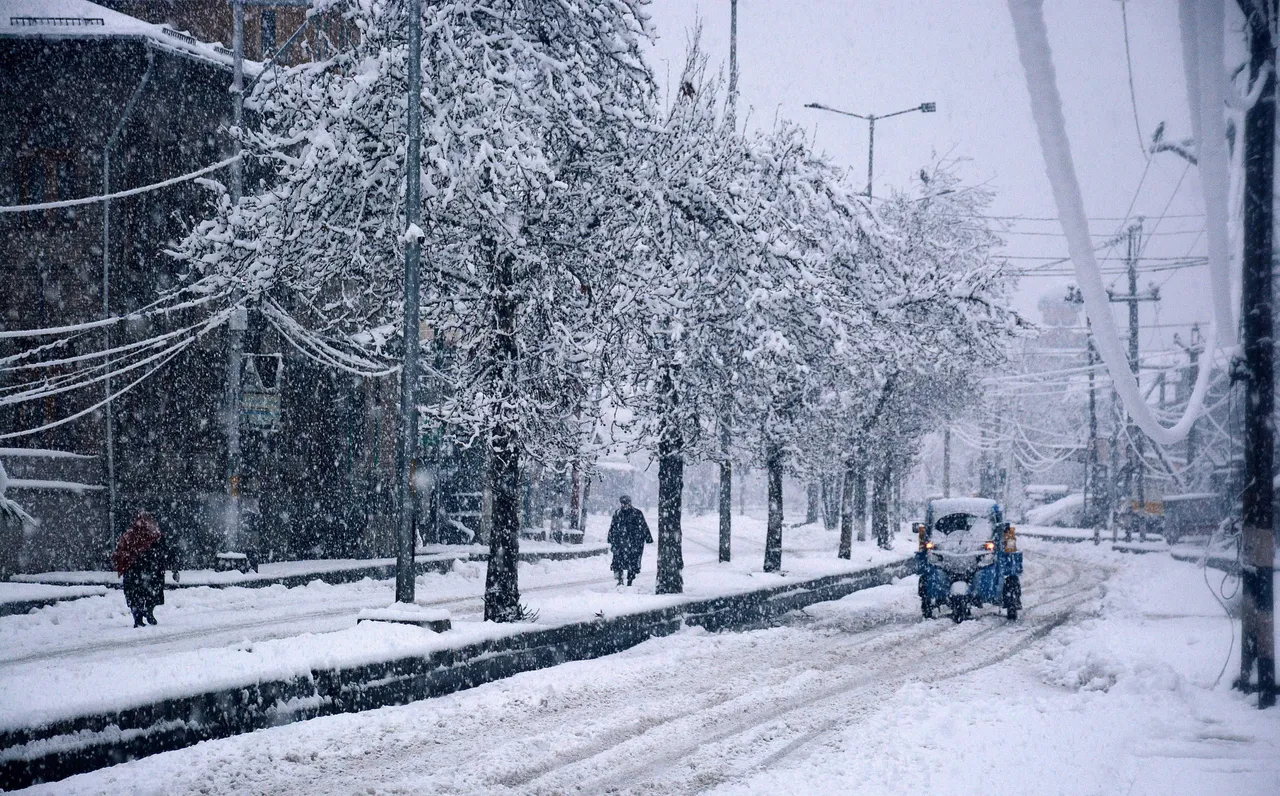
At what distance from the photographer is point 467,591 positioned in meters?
23.0

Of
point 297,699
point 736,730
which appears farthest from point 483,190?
point 736,730

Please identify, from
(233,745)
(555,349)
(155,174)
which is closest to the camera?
(233,745)

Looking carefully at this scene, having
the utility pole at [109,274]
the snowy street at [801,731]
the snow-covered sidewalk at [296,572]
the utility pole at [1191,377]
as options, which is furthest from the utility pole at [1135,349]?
the utility pole at [109,274]

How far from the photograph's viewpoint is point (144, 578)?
16266 millimetres

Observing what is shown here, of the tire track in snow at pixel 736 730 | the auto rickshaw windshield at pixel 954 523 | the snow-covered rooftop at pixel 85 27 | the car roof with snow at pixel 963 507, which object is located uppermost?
the snow-covered rooftop at pixel 85 27

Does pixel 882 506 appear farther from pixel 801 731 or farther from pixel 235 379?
pixel 801 731

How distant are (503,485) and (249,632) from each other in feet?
A: 17.5

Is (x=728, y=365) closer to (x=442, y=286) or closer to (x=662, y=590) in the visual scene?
(x=662, y=590)

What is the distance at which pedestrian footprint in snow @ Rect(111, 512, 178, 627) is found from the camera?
16.1m

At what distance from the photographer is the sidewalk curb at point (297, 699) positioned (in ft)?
24.3

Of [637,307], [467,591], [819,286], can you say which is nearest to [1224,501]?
[819,286]

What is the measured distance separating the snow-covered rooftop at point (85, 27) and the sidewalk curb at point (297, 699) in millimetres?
16538

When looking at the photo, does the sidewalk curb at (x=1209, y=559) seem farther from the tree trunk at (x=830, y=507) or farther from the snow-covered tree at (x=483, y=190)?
the snow-covered tree at (x=483, y=190)

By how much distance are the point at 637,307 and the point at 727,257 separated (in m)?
3.67
